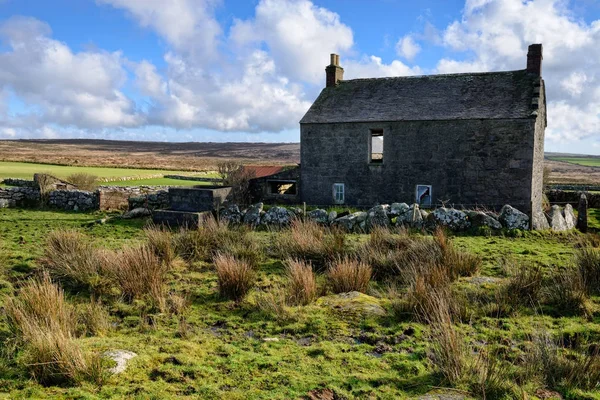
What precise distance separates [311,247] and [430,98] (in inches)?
513

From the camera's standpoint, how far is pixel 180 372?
13.1ft

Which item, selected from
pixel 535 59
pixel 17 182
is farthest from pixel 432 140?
pixel 17 182

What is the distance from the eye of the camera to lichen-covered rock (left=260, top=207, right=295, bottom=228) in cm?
1289

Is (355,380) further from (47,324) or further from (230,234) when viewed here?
(230,234)

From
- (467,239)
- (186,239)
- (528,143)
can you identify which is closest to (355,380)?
(186,239)

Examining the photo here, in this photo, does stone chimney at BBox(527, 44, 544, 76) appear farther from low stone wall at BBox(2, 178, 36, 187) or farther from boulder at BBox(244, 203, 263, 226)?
low stone wall at BBox(2, 178, 36, 187)

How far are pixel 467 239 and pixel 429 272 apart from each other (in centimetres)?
517

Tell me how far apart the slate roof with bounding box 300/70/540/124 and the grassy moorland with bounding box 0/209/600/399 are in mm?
9977

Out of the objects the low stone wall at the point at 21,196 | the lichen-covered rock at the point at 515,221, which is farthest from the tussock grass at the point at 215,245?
the low stone wall at the point at 21,196

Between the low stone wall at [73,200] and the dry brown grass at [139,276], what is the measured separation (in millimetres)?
11315

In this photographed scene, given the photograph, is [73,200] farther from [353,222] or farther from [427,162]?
[427,162]

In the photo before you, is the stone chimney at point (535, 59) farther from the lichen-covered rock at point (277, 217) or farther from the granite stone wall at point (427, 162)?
the lichen-covered rock at point (277, 217)

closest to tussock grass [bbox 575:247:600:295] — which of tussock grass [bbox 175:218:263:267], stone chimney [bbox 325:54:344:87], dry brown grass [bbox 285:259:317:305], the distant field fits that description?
dry brown grass [bbox 285:259:317:305]

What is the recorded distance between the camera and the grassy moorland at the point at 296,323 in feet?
12.2
